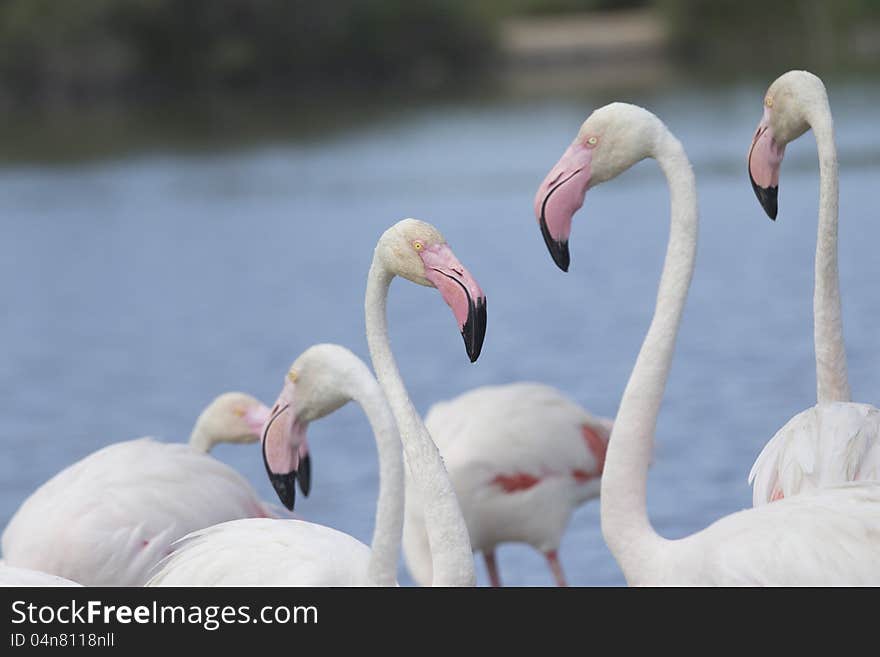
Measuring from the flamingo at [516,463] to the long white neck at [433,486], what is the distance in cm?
192

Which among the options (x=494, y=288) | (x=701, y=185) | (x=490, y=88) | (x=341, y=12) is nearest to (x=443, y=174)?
(x=701, y=185)

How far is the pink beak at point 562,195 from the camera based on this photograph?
359cm

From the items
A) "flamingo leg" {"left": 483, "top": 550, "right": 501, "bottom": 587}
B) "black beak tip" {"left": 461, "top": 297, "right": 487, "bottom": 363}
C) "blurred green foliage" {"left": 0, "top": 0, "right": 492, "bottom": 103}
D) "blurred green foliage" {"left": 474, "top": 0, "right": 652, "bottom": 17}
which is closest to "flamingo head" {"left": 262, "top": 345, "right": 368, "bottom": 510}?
"black beak tip" {"left": 461, "top": 297, "right": 487, "bottom": 363}

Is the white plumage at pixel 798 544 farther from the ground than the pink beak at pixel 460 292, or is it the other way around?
the pink beak at pixel 460 292

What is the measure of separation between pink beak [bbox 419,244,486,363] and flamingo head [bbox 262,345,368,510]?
34 centimetres

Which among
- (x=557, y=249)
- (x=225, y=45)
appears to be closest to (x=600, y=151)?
(x=557, y=249)

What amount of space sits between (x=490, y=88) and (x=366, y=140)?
15.4 metres

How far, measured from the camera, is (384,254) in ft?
11.4

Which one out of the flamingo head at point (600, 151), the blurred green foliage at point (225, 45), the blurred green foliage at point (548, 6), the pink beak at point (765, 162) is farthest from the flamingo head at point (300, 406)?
the blurred green foliage at point (548, 6)

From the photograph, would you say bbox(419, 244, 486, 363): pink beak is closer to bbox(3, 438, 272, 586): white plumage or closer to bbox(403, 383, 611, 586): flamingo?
bbox(3, 438, 272, 586): white plumage

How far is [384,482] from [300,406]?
37cm

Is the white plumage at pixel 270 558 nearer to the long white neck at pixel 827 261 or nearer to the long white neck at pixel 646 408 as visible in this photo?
the long white neck at pixel 646 408

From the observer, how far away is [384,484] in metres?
3.44
